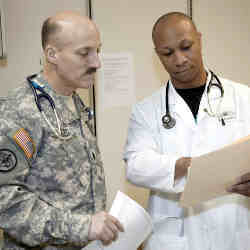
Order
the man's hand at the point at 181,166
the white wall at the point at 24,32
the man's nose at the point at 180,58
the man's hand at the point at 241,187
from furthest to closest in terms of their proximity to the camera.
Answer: the white wall at the point at 24,32 < the man's nose at the point at 180,58 < the man's hand at the point at 181,166 < the man's hand at the point at 241,187

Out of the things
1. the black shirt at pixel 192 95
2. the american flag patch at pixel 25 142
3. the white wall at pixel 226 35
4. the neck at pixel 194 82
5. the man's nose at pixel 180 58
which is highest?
the white wall at pixel 226 35

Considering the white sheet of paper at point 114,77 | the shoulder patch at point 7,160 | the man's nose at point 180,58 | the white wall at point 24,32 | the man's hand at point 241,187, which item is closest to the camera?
the shoulder patch at point 7,160

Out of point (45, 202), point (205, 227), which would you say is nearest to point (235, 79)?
point (205, 227)

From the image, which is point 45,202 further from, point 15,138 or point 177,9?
point 177,9

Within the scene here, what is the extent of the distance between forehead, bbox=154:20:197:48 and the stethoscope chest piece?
34cm

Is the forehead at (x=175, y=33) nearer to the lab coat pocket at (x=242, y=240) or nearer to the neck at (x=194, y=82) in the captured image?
the neck at (x=194, y=82)

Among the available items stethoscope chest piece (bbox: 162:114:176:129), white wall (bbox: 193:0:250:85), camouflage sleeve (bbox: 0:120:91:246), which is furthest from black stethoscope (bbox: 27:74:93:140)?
white wall (bbox: 193:0:250:85)

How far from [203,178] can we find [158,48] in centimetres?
72

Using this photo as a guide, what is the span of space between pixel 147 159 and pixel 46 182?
1.70ft

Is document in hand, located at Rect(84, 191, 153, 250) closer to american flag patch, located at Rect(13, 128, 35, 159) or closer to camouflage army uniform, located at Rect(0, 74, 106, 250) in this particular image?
camouflage army uniform, located at Rect(0, 74, 106, 250)

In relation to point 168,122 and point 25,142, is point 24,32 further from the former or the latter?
point 25,142

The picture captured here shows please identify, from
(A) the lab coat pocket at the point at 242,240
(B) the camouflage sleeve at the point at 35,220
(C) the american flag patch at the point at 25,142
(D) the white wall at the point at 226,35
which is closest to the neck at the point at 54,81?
(C) the american flag patch at the point at 25,142

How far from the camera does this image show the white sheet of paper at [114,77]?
2561 millimetres

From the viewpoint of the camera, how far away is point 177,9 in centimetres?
259
